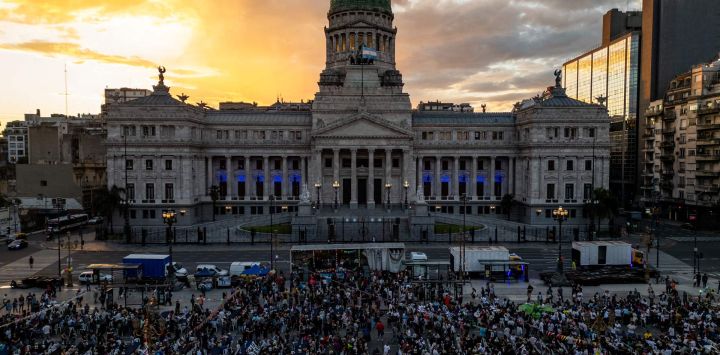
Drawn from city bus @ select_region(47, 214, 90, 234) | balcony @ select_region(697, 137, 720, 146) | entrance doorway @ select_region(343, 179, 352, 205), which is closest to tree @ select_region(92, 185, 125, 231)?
city bus @ select_region(47, 214, 90, 234)

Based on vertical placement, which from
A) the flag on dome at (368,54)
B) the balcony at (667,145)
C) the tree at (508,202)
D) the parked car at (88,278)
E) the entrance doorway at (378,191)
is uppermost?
the flag on dome at (368,54)

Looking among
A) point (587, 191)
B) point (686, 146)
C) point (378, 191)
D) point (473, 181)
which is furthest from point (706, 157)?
point (378, 191)

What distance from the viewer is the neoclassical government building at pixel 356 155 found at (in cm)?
8356

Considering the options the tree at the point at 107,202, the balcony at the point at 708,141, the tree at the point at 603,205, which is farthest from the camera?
the balcony at the point at 708,141

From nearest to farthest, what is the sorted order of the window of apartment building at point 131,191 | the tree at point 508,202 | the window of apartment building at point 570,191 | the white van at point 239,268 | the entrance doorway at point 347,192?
the white van at point 239,268 < the window of apartment building at point 131,191 < the window of apartment building at point 570,191 < the tree at point 508,202 < the entrance doorway at point 347,192

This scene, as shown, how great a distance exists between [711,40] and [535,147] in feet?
170

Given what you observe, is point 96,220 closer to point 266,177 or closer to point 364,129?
point 266,177

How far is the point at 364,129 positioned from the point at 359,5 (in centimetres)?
3652

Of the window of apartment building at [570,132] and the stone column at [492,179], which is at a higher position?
the window of apartment building at [570,132]

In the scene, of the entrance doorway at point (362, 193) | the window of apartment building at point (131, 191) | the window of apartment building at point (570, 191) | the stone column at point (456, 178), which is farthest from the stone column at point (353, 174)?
the window of apartment building at point (131, 191)

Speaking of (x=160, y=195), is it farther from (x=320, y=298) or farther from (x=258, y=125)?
(x=320, y=298)

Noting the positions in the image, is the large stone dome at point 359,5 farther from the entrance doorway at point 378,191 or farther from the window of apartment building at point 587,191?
the window of apartment building at point 587,191

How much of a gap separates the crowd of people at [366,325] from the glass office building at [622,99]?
276ft

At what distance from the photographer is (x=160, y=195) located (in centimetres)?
8369
